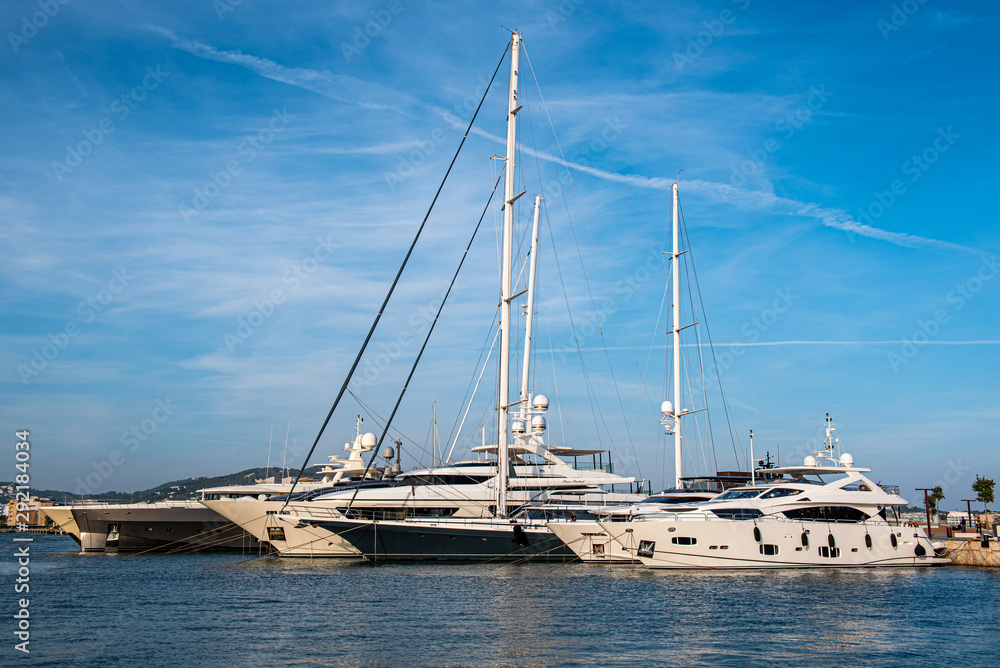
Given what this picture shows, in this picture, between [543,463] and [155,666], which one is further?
[543,463]

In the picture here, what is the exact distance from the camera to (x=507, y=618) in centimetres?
2123

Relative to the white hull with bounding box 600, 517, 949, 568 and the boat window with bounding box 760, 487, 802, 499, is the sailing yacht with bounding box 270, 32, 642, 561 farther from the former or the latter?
the boat window with bounding box 760, 487, 802, 499

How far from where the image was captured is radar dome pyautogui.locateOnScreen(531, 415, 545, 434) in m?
45.9

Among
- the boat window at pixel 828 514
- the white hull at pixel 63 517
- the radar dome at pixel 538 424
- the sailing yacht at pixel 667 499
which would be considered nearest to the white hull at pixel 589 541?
the sailing yacht at pixel 667 499

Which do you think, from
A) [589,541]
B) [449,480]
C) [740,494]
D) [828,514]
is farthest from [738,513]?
[449,480]

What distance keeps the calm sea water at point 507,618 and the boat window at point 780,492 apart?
11.8 ft

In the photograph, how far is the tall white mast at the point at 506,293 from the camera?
35688 mm

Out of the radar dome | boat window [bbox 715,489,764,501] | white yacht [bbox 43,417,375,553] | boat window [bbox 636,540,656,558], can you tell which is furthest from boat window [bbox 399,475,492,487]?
boat window [bbox 715,489,764,501]

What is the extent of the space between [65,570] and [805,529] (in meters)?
34.0

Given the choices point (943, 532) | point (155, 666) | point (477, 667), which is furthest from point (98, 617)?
point (943, 532)

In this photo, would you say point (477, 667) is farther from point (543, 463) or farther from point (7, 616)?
point (543, 463)

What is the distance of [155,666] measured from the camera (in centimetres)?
1614

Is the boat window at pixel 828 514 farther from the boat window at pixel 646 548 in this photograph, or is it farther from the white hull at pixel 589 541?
the white hull at pixel 589 541

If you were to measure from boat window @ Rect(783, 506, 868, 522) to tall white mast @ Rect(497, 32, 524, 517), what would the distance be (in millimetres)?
12518
